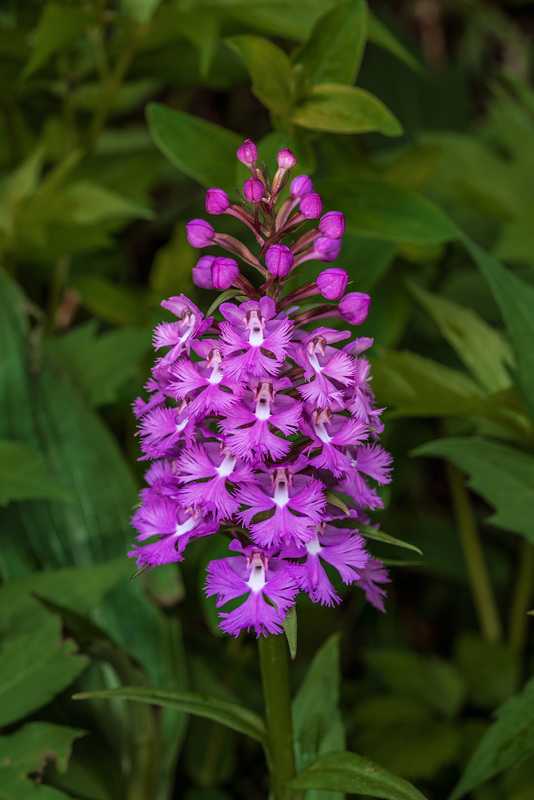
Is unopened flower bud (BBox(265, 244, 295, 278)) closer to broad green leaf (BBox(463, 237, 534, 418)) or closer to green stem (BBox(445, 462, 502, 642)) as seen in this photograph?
broad green leaf (BBox(463, 237, 534, 418))

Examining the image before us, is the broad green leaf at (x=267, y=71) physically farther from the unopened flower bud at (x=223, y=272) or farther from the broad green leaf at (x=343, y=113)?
the unopened flower bud at (x=223, y=272)

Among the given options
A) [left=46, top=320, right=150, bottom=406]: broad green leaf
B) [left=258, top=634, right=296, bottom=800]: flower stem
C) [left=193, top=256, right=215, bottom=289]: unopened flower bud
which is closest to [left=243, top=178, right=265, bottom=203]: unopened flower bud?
[left=193, top=256, right=215, bottom=289]: unopened flower bud

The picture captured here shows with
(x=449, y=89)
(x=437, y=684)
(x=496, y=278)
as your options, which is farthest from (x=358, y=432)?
(x=449, y=89)

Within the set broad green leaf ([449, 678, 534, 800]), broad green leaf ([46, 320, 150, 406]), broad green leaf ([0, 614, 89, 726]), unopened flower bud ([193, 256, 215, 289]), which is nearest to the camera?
unopened flower bud ([193, 256, 215, 289])

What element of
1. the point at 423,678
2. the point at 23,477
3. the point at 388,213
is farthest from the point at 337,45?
the point at 423,678

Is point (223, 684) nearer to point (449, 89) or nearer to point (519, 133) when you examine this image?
point (519, 133)

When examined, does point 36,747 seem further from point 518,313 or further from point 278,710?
point 518,313
